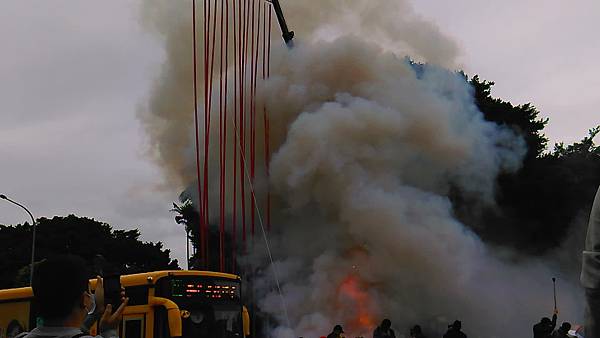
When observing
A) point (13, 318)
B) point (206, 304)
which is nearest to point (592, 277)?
point (206, 304)

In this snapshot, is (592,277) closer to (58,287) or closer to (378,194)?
(58,287)

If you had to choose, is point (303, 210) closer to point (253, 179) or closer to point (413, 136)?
point (253, 179)

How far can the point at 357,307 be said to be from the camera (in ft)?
71.7

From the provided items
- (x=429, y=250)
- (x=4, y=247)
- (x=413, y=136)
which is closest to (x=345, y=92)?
(x=413, y=136)

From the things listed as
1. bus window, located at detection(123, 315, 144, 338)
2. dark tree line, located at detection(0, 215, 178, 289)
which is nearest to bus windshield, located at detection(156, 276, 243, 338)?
bus window, located at detection(123, 315, 144, 338)

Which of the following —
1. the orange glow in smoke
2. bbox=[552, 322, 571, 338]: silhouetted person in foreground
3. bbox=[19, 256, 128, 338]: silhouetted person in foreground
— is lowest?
bbox=[19, 256, 128, 338]: silhouetted person in foreground

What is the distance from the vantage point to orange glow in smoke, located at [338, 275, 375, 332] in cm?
2172

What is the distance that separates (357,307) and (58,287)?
20033 mm

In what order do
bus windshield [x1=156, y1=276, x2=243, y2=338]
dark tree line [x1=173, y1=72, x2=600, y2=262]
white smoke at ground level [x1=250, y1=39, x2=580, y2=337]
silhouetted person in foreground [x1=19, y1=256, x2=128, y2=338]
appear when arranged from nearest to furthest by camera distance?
silhouetted person in foreground [x1=19, y1=256, x2=128, y2=338]
bus windshield [x1=156, y1=276, x2=243, y2=338]
white smoke at ground level [x1=250, y1=39, x2=580, y2=337]
dark tree line [x1=173, y1=72, x2=600, y2=262]

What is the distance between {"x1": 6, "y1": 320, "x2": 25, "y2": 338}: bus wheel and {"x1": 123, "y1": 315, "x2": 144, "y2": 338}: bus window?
2.29m

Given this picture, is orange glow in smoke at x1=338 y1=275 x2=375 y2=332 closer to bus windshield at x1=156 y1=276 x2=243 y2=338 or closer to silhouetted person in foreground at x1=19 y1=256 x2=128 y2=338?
bus windshield at x1=156 y1=276 x2=243 y2=338

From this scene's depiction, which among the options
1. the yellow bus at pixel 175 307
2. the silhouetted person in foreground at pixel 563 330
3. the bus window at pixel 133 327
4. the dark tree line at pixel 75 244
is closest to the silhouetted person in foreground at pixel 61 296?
the yellow bus at pixel 175 307

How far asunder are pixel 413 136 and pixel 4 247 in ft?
108

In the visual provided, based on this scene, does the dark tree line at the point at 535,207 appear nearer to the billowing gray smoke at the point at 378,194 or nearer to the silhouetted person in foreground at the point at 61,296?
the billowing gray smoke at the point at 378,194
